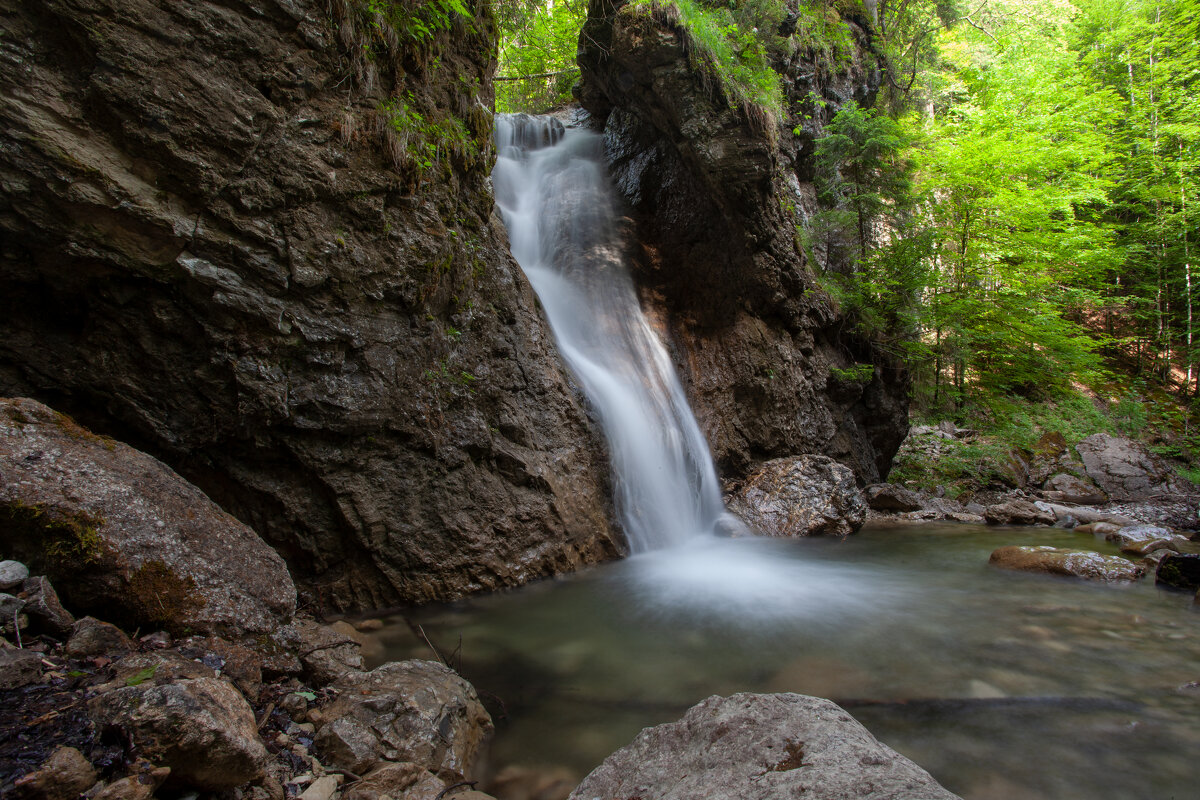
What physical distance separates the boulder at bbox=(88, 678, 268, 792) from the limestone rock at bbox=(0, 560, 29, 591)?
849 mm

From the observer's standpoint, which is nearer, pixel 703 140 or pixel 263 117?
pixel 263 117

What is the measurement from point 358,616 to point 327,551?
575mm

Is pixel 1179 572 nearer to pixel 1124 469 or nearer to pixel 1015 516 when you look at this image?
pixel 1015 516

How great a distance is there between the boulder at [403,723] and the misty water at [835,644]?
0.24 m

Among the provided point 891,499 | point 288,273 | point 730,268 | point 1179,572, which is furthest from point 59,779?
point 891,499

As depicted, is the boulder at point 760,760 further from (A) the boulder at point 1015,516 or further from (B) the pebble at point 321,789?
(A) the boulder at point 1015,516

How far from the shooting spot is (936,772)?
8.33 feet

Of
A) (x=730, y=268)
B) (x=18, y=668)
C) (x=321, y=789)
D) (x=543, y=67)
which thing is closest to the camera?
(x=18, y=668)

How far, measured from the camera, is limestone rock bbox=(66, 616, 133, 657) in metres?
2.17

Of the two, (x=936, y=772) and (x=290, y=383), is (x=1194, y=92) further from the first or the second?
(x=290, y=383)

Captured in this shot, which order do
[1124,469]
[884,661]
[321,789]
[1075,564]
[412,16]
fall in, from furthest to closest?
1. [1124,469]
2. [1075,564]
3. [412,16]
4. [884,661]
5. [321,789]

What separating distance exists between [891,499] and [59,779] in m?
10.5

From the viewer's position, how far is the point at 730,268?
9078mm

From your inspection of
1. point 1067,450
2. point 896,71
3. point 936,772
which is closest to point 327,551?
point 936,772
